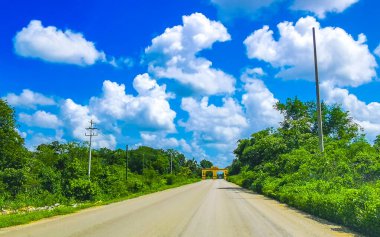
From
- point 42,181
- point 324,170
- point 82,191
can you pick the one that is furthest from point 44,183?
point 324,170

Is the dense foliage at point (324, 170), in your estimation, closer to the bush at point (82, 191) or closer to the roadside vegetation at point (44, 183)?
the roadside vegetation at point (44, 183)

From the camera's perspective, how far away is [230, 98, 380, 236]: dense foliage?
13.8 metres

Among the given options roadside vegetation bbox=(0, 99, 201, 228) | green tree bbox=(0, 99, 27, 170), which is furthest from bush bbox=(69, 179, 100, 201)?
green tree bbox=(0, 99, 27, 170)

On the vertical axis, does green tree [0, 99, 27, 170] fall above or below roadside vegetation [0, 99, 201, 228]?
above

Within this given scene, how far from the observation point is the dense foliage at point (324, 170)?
1377cm

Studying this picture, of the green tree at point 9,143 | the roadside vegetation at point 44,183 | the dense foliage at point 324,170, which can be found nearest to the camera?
the dense foliage at point 324,170

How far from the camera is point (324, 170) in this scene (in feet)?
84.3

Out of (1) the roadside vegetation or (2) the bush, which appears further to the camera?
(2) the bush

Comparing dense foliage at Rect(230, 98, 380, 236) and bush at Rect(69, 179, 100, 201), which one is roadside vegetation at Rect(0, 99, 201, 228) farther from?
dense foliage at Rect(230, 98, 380, 236)

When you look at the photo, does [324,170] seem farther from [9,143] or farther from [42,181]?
[9,143]

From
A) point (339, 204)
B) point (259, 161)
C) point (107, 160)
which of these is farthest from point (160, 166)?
point (339, 204)

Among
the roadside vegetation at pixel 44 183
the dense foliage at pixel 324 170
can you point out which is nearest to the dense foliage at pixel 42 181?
the roadside vegetation at pixel 44 183

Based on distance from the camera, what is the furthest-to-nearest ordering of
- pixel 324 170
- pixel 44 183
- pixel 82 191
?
pixel 44 183 → pixel 82 191 → pixel 324 170

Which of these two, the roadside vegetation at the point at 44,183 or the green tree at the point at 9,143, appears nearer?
the roadside vegetation at the point at 44,183
